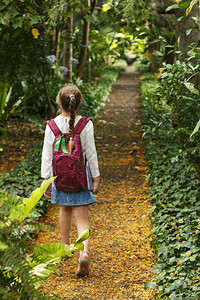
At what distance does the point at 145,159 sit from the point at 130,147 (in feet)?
2.56

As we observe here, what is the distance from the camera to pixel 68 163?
288 centimetres

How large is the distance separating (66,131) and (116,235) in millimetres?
1349

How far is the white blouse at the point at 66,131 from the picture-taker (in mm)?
3014

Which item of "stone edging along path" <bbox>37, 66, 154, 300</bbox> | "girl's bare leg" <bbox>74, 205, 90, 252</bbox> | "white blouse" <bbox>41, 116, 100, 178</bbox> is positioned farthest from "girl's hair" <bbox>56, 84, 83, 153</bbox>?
"stone edging along path" <bbox>37, 66, 154, 300</bbox>

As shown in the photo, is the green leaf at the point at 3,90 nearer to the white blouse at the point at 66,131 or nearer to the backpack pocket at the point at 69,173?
the white blouse at the point at 66,131

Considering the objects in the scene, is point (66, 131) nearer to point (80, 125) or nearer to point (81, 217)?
point (80, 125)

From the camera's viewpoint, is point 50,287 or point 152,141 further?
point 152,141

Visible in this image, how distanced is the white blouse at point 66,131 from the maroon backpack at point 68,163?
5 centimetres

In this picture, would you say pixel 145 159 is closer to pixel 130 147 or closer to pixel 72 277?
pixel 130 147

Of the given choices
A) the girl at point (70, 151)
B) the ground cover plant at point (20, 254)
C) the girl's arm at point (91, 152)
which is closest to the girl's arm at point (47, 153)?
the girl at point (70, 151)

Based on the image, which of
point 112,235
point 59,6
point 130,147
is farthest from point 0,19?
point 130,147

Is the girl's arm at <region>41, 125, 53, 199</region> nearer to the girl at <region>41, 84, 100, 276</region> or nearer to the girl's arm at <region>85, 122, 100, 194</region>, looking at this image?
the girl at <region>41, 84, 100, 276</region>

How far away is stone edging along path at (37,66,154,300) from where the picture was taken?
2.88 m

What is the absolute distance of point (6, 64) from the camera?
7242 millimetres
